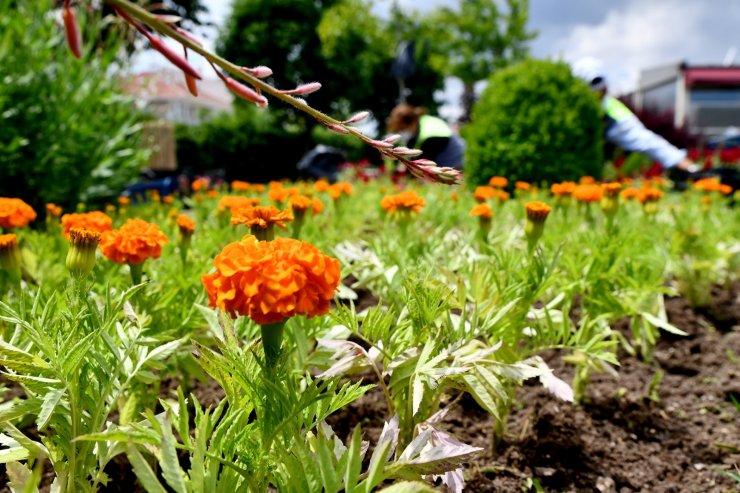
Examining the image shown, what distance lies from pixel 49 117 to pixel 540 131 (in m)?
3.76

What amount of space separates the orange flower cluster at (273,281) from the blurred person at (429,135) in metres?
5.30

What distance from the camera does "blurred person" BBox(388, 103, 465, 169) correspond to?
6.09 meters

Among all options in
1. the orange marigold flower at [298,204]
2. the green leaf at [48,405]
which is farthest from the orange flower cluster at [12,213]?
the green leaf at [48,405]

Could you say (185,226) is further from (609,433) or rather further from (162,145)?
(162,145)

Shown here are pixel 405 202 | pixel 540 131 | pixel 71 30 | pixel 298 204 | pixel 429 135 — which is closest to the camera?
pixel 71 30

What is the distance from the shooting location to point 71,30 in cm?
46

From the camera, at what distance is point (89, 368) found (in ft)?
3.38

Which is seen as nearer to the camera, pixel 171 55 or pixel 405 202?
pixel 171 55

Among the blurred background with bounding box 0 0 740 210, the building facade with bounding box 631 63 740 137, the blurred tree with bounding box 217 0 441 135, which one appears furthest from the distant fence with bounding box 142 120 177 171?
the building facade with bounding box 631 63 740 137

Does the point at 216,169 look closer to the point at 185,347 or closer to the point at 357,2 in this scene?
the point at 357,2

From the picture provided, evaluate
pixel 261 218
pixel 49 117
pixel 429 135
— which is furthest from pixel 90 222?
pixel 429 135

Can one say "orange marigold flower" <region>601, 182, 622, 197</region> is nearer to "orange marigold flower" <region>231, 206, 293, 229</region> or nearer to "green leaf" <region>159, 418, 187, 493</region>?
"orange marigold flower" <region>231, 206, 293, 229</region>

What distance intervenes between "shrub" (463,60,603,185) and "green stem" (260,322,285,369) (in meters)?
4.50

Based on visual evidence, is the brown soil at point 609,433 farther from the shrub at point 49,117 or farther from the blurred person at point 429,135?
the blurred person at point 429,135
